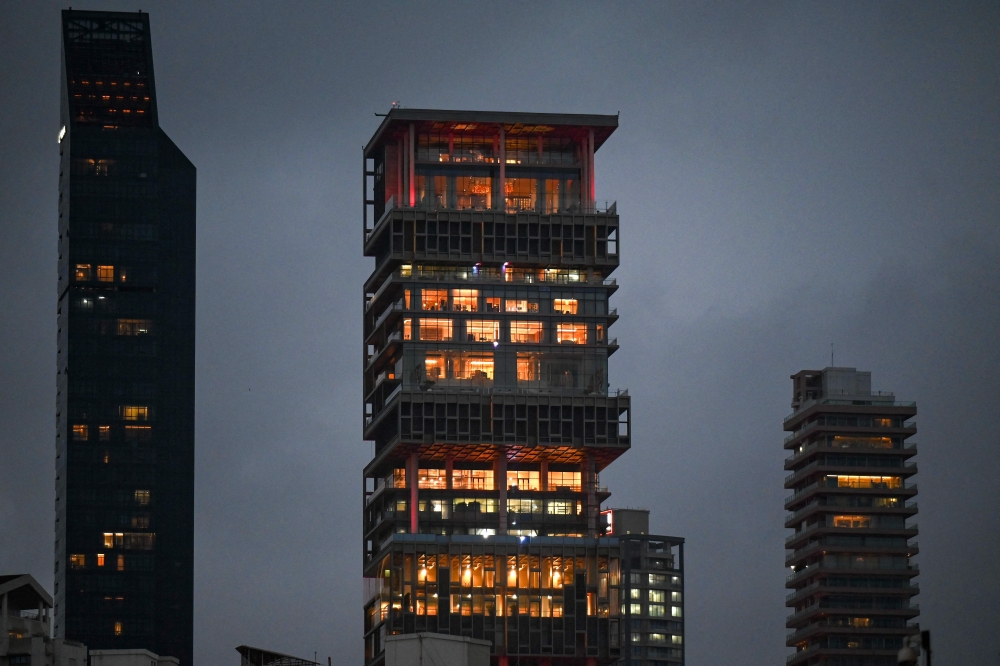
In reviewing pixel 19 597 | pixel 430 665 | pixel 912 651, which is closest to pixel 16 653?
pixel 19 597

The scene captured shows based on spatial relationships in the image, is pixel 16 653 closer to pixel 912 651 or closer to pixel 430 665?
pixel 430 665

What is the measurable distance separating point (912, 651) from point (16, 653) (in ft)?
418

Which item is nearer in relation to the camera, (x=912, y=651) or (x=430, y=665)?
(x=912, y=651)

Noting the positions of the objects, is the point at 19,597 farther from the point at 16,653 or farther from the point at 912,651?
the point at 912,651

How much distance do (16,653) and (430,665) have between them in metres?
43.5

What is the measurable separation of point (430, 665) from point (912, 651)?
12067cm

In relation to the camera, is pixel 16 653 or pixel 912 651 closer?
pixel 912 651

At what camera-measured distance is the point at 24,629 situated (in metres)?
→ 193

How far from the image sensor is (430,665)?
197750 mm

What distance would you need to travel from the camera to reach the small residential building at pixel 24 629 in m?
187

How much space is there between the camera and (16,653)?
616ft

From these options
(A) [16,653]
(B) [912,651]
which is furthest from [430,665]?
(B) [912,651]

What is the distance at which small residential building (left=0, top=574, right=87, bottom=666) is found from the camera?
614 ft
